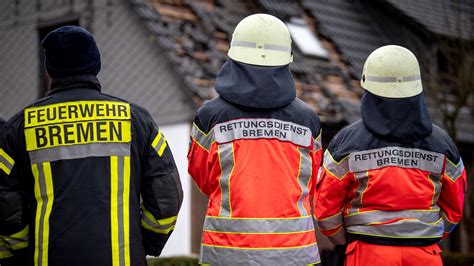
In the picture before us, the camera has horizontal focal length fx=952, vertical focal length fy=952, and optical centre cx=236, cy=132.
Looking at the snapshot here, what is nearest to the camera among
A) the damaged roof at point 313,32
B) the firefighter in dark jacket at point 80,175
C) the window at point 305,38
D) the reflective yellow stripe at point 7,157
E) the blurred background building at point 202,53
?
the firefighter in dark jacket at point 80,175

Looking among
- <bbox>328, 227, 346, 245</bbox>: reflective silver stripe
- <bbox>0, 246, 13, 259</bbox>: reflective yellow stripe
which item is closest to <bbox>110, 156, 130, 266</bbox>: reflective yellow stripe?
<bbox>0, 246, 13, 259</bbox>: reflective yellow stripe

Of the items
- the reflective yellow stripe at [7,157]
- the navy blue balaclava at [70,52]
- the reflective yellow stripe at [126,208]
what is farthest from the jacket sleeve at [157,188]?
the reflective yellow stripe at [7,157]

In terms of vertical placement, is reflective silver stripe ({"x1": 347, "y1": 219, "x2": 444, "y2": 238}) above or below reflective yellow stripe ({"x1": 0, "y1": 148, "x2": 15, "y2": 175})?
below

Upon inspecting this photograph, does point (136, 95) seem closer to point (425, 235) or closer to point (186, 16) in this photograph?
point (186, 16)

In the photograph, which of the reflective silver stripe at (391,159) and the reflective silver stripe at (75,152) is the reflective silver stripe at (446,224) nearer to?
the reflective silver stripe at (391,159)

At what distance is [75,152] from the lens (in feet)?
15.6

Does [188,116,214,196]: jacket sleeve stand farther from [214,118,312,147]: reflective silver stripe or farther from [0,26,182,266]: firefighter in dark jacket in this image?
[0,26,182,266]: firefighter in dark jacket

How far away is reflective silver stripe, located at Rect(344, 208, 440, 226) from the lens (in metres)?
6.03

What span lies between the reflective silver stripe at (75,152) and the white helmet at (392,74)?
207 centimetres

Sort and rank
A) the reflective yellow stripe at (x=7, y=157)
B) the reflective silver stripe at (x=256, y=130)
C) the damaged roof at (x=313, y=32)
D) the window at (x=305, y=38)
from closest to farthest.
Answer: the reflective yellow stripe at (x=7, y=157)
the reflective silver stripe at (x=256, y=130)
the damaged roof at (x=313, y=32)
the window at (x=305, y=38)

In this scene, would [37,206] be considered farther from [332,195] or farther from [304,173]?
[332,195]

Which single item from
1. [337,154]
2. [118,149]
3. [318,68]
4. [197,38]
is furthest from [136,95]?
[118,149]

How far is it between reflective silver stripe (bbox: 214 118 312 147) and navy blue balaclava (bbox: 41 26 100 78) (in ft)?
2.72

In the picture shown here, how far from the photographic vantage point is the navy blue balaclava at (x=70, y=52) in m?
4.88
